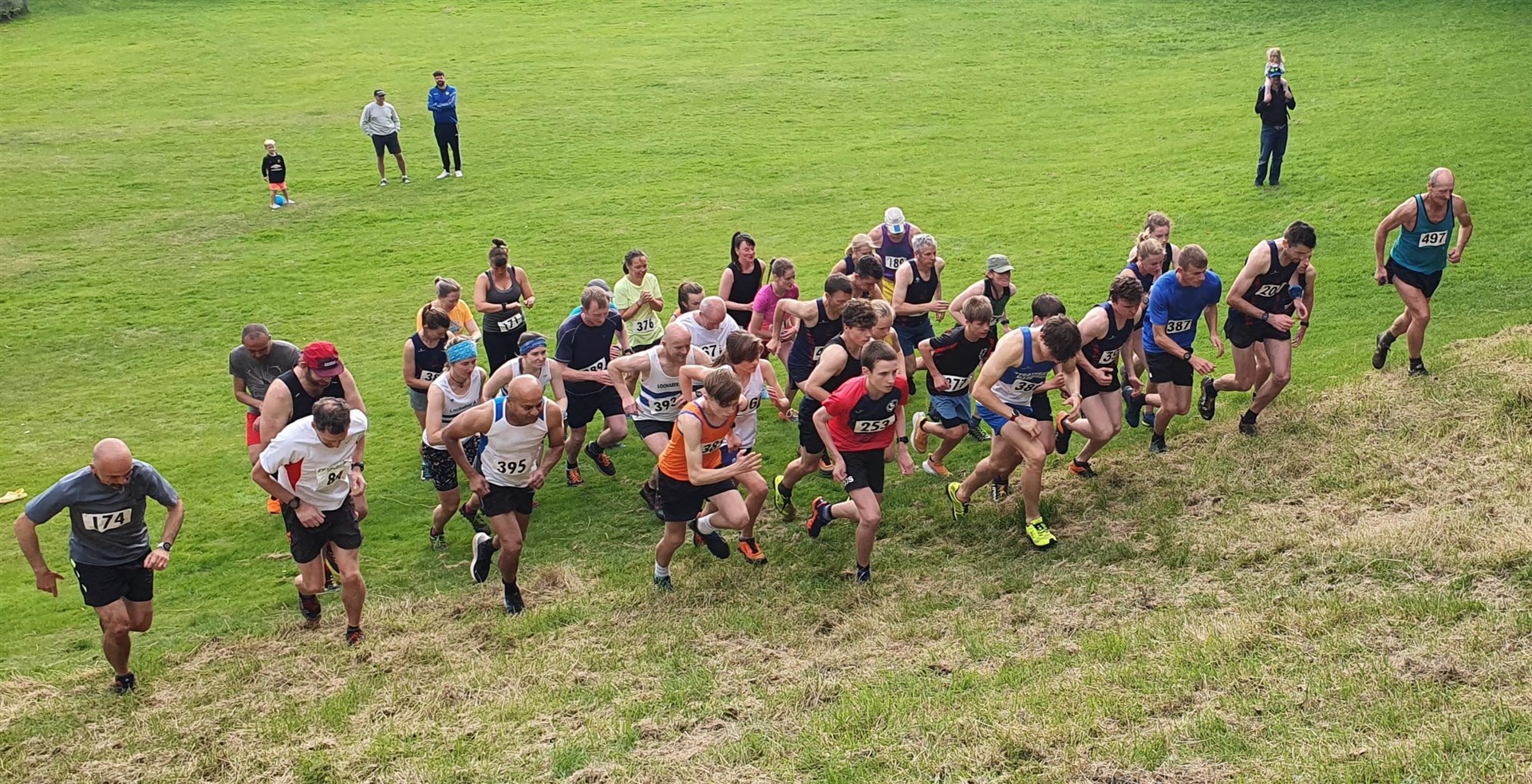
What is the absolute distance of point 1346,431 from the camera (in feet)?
35.3

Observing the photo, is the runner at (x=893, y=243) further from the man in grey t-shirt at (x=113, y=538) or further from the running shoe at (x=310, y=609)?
the man in grey t-shirt at (x=113, y=538)

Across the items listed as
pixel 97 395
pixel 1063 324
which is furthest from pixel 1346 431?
pixel 97 395

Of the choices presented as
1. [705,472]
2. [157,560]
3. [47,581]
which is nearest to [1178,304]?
[705,472]

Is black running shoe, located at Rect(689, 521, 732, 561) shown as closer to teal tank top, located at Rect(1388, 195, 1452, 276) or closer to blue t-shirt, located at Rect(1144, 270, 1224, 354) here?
blue t-shirt, located at Rect(1144, 270, 1224, 354)

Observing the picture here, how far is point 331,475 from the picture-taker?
28.2 ft

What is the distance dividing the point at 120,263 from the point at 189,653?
44.6 ft

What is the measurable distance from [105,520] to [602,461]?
190 inches

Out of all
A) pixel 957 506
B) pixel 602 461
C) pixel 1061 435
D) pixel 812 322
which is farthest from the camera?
pixel 602 461

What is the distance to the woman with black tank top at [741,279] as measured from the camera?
12.8 metres

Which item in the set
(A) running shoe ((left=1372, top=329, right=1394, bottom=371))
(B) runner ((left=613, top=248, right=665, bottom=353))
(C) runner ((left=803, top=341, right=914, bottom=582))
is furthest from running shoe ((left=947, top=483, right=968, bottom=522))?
(A) running shoe ((left=1372, top=329, right=1394, bottom=371))

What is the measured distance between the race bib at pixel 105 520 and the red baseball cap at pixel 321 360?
5.24ft

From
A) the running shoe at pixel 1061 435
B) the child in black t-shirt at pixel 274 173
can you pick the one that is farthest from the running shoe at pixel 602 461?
the child in black t-shirt at pixel 274 173

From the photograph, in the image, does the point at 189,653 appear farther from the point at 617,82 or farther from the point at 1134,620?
the point at 617,82

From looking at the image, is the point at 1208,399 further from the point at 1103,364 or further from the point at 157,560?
the point at 157,560
